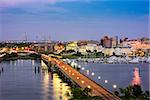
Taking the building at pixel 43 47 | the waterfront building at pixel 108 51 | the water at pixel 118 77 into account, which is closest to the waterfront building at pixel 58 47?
the building at pixel 43 47

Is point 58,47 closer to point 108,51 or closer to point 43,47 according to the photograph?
point 43,47

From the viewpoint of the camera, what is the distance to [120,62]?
27.1m

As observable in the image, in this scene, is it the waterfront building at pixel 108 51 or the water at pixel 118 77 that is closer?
the water at pixel 118 77

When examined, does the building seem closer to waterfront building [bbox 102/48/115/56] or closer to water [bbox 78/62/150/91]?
waterfront building [bbox 102/48/115/56]

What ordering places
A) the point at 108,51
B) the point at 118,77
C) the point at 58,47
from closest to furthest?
the point at 118,77 < the point at 108,51 < the point at 58,47

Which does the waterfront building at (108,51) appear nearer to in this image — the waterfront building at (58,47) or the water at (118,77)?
the waterfront building at (58,47)

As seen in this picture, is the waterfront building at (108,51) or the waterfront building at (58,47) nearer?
the waterfront building at (108,51)

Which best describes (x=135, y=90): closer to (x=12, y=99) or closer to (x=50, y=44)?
(x=12, y=99)

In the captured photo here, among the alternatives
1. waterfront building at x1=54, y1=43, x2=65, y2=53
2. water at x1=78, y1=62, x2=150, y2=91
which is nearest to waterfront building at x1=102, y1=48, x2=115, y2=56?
waterfront building at x1=54, y1=43, x2=65, y2=53

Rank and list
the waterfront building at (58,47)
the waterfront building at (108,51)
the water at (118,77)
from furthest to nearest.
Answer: the waterfront building at (58,47), the waterfront building at (108,51), the water at (118,77)

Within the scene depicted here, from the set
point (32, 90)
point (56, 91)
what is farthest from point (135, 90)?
point (32, 90)

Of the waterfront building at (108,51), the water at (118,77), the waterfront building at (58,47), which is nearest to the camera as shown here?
the water at (118,77)

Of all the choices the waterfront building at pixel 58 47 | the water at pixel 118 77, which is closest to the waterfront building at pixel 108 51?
the waterfront building at pixel 58 47

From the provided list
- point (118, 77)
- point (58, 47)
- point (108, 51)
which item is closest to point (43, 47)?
point (58, 47)
